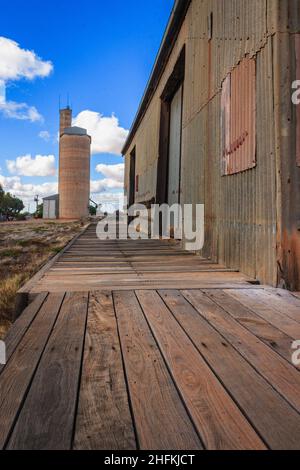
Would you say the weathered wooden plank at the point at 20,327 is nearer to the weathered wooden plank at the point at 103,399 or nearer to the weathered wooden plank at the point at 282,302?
the weathered wooden plank at the point at 103,399

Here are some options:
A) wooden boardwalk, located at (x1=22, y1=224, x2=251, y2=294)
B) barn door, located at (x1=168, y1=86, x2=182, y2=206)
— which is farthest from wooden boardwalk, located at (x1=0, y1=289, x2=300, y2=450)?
barn door, located at (x1=168, y1=86, x2=182, y2=206)

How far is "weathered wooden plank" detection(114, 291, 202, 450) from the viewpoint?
108 cm

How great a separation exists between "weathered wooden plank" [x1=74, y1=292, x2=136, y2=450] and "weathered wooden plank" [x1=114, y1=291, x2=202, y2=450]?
0.04 metres

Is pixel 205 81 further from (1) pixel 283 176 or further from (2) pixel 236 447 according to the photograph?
(2) pixel 236 447

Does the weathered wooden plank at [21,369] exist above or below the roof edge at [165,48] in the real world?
below

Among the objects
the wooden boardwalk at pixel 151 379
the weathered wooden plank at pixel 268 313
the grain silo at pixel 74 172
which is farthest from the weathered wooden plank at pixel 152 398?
the grain silo at pixel 74 172

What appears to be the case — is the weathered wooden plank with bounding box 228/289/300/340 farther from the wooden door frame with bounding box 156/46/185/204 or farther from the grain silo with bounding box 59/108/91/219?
the grain silo with bounding box 59/108/91/219

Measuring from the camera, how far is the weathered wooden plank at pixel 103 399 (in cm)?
108

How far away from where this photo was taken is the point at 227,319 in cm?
230

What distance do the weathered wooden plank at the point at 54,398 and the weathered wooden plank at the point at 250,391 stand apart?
0.60m

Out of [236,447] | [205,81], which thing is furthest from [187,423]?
[205,81]

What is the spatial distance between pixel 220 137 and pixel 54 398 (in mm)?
4182

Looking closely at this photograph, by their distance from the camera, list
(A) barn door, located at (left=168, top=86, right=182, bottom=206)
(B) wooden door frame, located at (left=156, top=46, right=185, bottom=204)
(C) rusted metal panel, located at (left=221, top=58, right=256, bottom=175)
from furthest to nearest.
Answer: (B) wooden door frame, located at (left=156, top=46, right=185, bottom=204) → (A) barn door, located at (left=168, top=86, right=182, bottom=206) → (C) rusted metal panel, located at (left=221, top=58, right=256, bottom=175)
